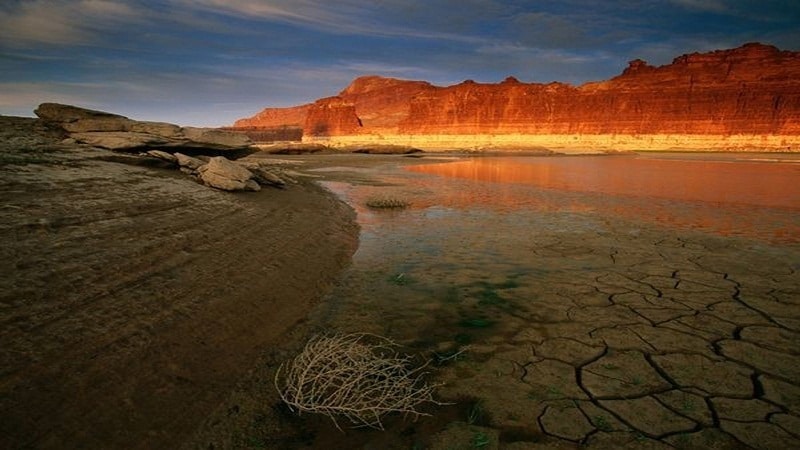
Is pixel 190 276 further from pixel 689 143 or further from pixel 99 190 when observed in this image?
pixel 689 143

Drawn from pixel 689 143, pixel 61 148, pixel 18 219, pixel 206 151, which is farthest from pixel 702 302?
pixel 689 143

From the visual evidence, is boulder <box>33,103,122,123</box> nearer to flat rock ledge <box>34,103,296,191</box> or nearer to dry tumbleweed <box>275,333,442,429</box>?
flat rock ledge <box>34,103,296,191</box>

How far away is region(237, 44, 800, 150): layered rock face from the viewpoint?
5653 cm

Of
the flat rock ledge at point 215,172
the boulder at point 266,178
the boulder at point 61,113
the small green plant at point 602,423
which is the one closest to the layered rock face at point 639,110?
the boulder at point 266,178

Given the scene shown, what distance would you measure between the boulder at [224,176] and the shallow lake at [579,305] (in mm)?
2827

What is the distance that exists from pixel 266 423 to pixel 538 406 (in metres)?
1.71

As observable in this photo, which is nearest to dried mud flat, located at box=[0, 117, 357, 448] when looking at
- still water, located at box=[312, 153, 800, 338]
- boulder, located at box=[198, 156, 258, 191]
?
still water, located at box=[312, 153, 800, 338]

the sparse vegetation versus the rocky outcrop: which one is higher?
the rocky outcrop

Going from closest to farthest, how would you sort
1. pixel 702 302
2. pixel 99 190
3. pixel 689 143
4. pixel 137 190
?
pixel 702 302
pixel 99 190
pixel 137 190
pixel 689 143

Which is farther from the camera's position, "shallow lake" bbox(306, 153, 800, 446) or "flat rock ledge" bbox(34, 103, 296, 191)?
"flat rock ledge" bbox(34, 103, 296, 191)

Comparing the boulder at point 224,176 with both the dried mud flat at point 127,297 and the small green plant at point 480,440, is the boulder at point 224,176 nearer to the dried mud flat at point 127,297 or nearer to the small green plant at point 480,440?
the dried mud flat at point 127,297

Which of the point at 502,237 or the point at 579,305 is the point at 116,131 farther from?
the point at 579,305

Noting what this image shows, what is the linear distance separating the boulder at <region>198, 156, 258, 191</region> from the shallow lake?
2827 millimetres

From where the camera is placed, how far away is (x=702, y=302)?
4465 millimetres
